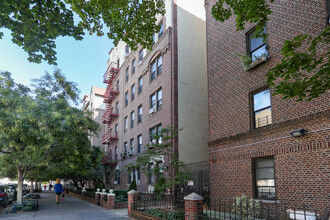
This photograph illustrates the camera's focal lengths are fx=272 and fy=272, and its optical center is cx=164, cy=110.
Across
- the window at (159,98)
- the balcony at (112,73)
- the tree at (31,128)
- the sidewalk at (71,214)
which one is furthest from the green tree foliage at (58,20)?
the balcony at (112,73)

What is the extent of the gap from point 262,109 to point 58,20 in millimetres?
8331

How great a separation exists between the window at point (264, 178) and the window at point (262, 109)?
1.52 meters

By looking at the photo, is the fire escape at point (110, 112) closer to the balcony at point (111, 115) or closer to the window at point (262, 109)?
the balcony at point (111, 115)

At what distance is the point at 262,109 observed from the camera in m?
11.3

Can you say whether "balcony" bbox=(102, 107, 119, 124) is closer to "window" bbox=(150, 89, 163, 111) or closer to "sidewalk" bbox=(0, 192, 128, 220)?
"window" bbox=(150, 89, 163, 111)

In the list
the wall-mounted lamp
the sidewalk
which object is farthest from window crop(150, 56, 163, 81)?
the wall-mounted lamp

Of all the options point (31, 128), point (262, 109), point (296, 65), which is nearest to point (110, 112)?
point (31, 128)

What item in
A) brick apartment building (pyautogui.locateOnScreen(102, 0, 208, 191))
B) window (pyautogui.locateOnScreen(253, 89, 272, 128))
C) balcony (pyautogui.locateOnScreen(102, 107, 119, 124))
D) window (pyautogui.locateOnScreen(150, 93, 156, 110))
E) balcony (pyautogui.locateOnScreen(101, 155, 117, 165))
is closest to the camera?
window (pyautogui.locateOnScreen(253, 89, 272, 128))

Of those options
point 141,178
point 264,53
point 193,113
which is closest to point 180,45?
point 193,113

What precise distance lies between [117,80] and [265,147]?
23.7m

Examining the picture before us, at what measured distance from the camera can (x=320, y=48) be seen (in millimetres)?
9055

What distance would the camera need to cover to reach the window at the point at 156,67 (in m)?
20.9

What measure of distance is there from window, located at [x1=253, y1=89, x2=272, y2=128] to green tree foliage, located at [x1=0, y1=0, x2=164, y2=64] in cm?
523

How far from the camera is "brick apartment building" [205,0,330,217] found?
887 centimetres
